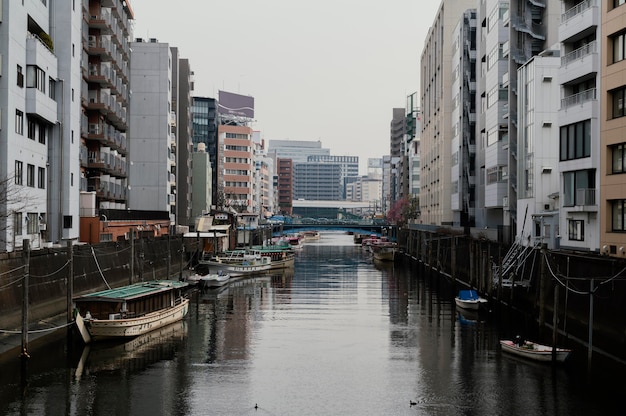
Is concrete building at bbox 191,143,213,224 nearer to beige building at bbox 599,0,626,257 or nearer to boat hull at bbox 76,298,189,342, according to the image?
boat hull at bbox 76,298,189,342

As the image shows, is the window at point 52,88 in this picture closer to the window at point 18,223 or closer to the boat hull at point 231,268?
the window at point 18,223

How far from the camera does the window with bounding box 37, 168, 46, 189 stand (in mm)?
61872

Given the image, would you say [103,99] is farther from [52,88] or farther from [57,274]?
[57,274]

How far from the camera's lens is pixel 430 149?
496 feet

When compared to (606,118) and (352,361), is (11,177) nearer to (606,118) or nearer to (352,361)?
(352,361)

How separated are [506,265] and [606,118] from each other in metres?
18.2

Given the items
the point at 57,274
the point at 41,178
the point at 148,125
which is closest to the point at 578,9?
the point at 57,274

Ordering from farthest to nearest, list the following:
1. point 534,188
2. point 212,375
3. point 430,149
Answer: point 430,149 < point 534,188 < point 212,375

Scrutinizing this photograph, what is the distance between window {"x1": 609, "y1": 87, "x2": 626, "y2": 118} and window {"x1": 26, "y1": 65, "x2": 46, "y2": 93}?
142ft

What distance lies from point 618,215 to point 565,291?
6238mm

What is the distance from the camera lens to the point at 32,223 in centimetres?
5944

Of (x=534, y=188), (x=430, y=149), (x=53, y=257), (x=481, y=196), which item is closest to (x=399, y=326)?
(x=534, y=188)

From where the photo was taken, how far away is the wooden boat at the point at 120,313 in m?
45.7

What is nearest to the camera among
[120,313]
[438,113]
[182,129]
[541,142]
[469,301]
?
[120,313]
